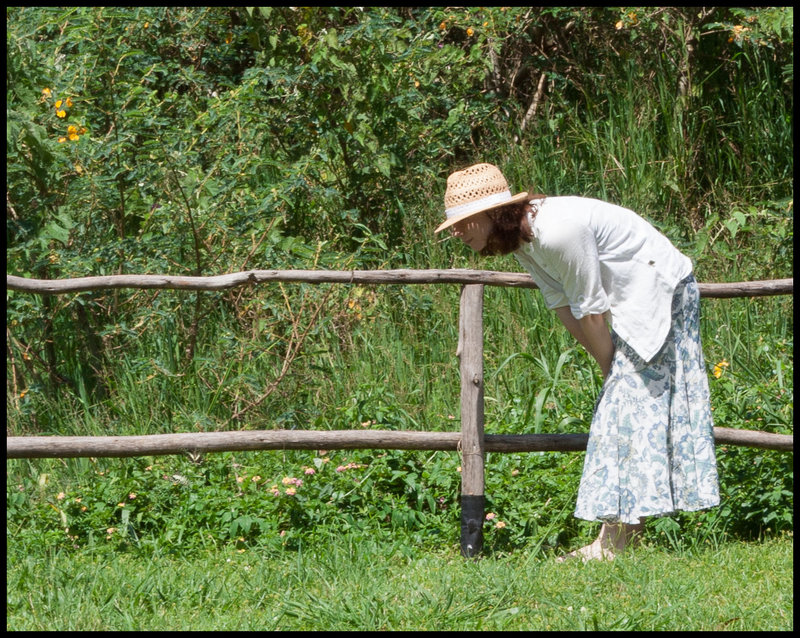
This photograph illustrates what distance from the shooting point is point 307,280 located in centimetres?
395

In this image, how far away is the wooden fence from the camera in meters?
3.81

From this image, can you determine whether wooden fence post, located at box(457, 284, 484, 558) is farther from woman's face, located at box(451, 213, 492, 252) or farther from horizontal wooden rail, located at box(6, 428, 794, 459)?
woman's face, located at box(451, 213, 492, 252)

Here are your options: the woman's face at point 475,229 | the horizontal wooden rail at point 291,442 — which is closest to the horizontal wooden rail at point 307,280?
the woman's face at point 475,229

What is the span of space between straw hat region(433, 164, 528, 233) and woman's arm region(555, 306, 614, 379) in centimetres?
49

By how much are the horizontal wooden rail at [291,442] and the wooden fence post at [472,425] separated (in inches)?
2.3

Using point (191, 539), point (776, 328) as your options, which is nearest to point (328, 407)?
point (191, 539)

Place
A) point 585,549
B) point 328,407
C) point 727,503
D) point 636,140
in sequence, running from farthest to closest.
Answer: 1. point 636,140
2. point 328,407
3. point 727,503
4. point 585,549

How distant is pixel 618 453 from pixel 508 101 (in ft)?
12.9

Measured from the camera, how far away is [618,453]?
3627mm

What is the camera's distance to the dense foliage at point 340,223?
14.5 ft

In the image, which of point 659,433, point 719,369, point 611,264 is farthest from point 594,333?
point 719,369

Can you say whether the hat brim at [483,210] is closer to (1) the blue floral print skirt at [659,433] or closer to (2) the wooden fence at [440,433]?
(2) the wooden fence at [440,433]

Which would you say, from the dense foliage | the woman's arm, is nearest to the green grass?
the dense foliage

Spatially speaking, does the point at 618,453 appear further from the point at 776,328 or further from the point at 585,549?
the point at 776,328
